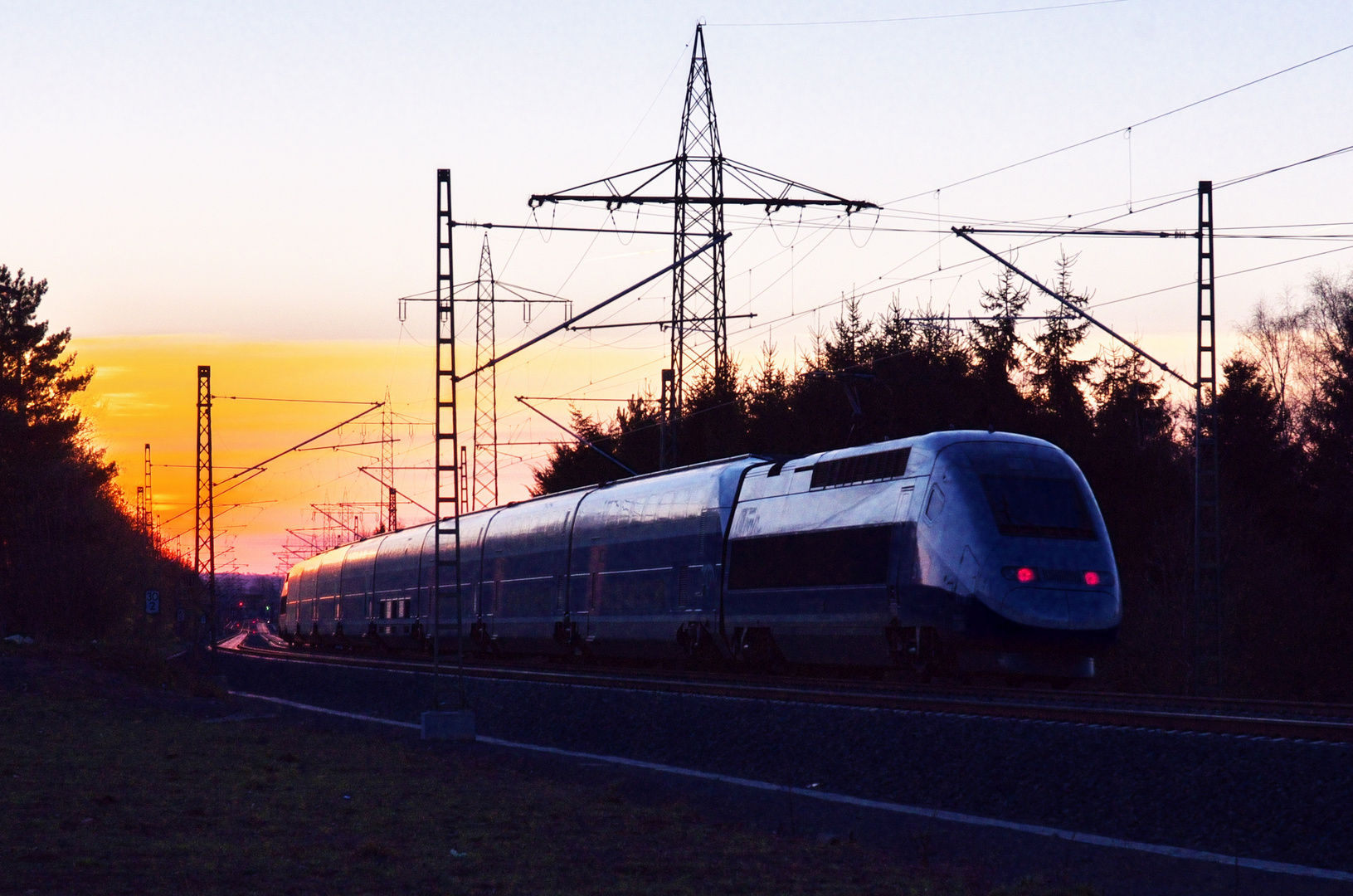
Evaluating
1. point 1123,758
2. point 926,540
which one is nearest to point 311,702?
point 926,540

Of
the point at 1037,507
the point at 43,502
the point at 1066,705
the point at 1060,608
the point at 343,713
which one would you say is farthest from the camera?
the point at 43,502

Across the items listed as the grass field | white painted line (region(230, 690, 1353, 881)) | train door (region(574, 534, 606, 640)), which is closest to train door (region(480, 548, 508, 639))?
train door (region(574, 534, 606, 640))

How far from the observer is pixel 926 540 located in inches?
923

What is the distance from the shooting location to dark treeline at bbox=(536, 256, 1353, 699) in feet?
157

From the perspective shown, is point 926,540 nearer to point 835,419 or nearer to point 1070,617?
point 1070,617

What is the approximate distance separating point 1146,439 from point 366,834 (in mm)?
61556

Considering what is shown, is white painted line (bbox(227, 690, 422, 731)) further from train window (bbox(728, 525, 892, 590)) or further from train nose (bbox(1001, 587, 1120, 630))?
train nose (bbox(1001, 587, 1120, 630))

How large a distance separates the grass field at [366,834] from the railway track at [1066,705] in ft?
14.5

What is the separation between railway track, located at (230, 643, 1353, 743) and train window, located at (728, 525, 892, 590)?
1689mm

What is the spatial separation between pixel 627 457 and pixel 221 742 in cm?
5151

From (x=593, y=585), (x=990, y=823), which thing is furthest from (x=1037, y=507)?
(x=593, y=585)

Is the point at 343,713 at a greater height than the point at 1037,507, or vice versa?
the point at 1037,507

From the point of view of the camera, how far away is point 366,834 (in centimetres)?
1190

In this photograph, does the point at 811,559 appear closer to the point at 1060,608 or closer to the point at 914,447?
the point at 914,447
